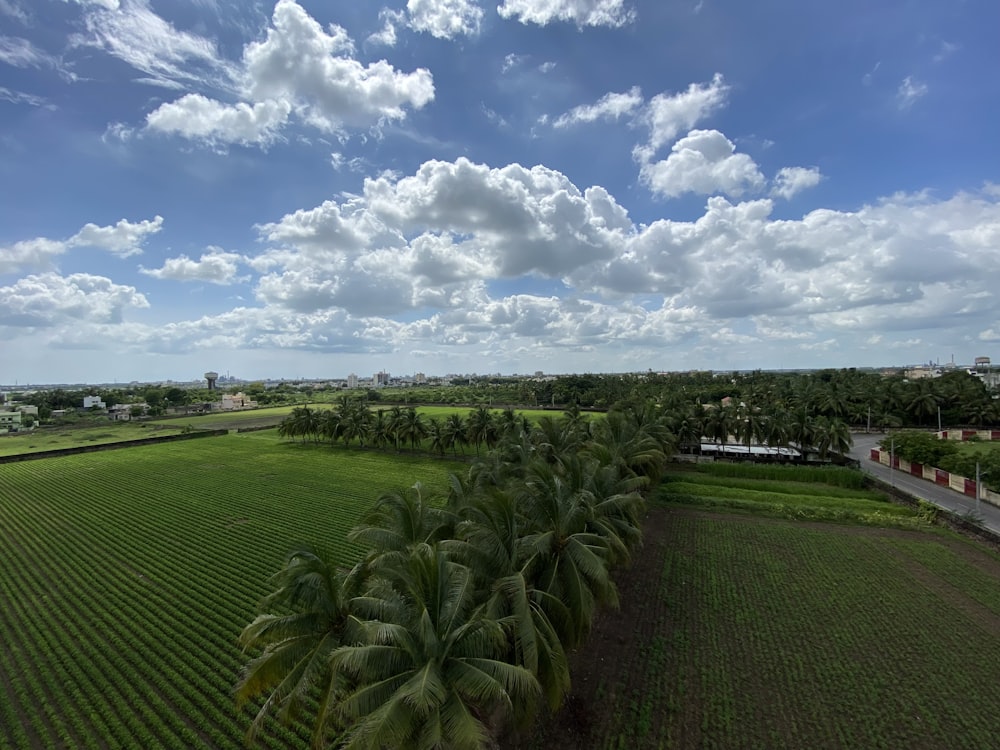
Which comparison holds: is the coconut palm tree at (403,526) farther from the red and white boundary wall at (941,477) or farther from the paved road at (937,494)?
the red and white boundary wall at (941,477)

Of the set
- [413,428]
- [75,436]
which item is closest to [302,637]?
[413,428]

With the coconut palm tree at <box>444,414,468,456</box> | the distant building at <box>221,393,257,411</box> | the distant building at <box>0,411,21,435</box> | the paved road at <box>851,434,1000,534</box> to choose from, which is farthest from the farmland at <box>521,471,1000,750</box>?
the distant building at <box>221,393,257,411</box>

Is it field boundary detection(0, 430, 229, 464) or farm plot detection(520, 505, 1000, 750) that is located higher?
field boundary detection(0, 430, 229, 464)

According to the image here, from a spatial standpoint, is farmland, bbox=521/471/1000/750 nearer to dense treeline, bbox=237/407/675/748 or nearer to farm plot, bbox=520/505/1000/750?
farm plot, bbox=520/505/1000/750

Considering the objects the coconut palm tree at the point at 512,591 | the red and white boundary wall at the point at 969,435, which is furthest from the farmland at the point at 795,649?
the red and white boundary wall at the point at 969,435

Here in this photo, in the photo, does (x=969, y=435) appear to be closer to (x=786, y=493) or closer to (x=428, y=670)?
(x=786, y=493)

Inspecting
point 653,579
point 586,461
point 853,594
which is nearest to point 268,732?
point 586,461
